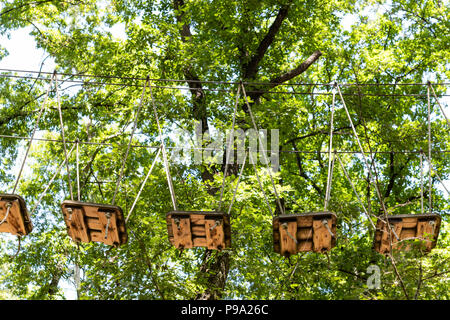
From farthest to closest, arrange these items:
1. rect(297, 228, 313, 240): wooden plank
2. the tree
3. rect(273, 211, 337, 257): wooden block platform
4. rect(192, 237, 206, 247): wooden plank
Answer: the tree, rect(192, 237, 206, 247): wooden plank, rect(297, 228, 313, 240): wooden plank, rect(273, 211, 337, 257): wooden block platform

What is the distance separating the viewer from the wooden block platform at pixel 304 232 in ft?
20.1

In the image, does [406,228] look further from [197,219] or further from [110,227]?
[110,227]

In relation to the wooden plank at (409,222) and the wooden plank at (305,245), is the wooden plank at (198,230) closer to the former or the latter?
the wooden plank at (305,245)

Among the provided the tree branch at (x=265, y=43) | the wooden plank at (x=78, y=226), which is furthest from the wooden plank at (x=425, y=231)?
the tree branch at (x=265, y=43)

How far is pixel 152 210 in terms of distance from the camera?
9.94 meters

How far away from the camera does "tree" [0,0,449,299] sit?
9.13m

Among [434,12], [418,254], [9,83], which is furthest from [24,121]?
[434,12]

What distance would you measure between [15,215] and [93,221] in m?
0.88

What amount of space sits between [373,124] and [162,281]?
19.8 ft

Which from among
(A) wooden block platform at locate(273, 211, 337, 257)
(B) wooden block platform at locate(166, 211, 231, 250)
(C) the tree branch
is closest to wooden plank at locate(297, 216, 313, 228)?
(A) wooden block platform at locate(273, 211, 337, 257)

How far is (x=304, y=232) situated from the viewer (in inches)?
248

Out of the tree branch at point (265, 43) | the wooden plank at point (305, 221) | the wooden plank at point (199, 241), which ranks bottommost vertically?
the wooden plank at point (199, 241)

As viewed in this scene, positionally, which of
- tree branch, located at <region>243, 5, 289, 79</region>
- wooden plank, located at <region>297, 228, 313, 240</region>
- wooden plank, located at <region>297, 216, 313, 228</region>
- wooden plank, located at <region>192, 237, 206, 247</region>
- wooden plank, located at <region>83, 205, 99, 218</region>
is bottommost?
wooden plank, located at <region>192, 237, 206, 247</region>

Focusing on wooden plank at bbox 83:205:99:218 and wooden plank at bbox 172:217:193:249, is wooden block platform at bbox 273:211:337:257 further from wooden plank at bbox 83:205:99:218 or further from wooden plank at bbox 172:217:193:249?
wooden plank at bbox 83:205:99:218
